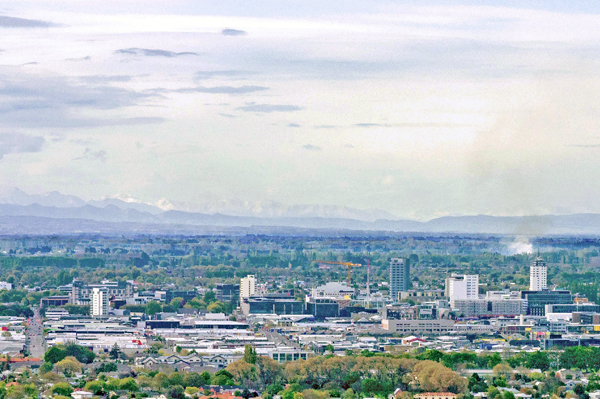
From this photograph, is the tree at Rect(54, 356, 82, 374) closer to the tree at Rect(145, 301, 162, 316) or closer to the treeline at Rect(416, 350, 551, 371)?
the treeline at Rect(416, 350, 551, 371)

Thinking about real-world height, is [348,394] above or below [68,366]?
below

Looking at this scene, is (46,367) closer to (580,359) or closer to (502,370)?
(502,370)

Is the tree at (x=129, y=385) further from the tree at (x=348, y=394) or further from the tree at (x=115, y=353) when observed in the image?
the tree at (x=115, y=353)

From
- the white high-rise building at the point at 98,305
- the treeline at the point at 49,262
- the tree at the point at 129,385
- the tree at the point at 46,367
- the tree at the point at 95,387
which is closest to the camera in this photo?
the tree at the point at 95,387

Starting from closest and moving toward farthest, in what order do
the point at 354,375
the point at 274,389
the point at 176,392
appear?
the point at 176,392
the point at 274,389
the point at 354,375

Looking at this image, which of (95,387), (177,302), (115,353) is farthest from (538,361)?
(177,302)

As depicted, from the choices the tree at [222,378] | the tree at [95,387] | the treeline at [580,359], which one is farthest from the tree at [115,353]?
the treeline at [580,359]
